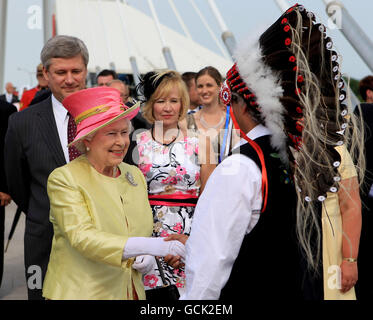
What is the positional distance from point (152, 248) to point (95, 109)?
708 mm

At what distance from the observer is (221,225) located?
5.60 ft

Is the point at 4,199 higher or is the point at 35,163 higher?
the point at 4,199

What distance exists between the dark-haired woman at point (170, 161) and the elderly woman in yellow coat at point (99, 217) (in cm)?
116

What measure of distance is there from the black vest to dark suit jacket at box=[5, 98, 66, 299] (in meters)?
1.60

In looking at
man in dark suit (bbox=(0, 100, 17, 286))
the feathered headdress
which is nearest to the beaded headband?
the feathered headdress

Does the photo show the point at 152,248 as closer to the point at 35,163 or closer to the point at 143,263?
the point at 143,263

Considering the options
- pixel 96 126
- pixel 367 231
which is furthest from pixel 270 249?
pixel 367 231

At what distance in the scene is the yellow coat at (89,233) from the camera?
2.28 metres

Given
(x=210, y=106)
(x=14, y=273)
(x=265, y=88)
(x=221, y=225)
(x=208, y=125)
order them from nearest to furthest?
(x=221, y=225), (x=265, y=88), (x=208, y=125), (x=210, y=106), (x=14, y=273)

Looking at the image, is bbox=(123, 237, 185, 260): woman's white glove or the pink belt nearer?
bbox=(123, 237, 185, 260): woman's white glove

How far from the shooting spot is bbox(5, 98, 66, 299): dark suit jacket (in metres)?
3.10

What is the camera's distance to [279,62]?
182cm

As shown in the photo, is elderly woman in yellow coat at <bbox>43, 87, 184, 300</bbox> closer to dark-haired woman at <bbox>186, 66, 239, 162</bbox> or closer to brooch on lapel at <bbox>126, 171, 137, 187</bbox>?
brooch on lapel at <bbox>126, 171, 137, 187</bbox>

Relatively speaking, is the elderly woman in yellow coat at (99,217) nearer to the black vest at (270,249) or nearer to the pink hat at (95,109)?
the pink hat at (95,109)
